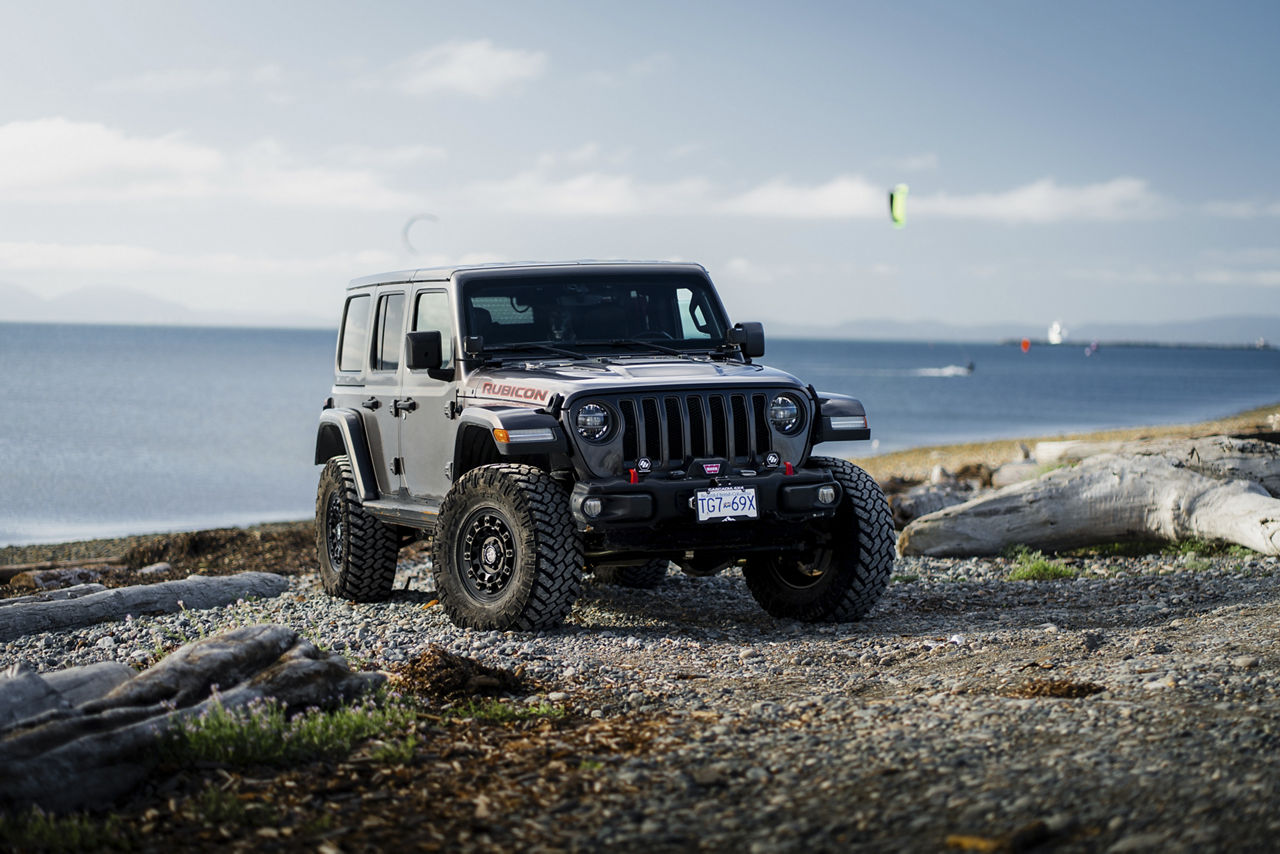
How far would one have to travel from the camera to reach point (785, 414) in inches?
343

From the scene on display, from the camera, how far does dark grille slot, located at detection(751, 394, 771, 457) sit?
862 centimetres

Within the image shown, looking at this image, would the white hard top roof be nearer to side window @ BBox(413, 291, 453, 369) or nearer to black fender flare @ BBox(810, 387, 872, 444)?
side window @ BBox(413, 291, 453, 369)

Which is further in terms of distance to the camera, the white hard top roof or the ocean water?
the ocean water

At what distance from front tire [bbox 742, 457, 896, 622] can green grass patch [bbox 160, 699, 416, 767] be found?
3.93 metres

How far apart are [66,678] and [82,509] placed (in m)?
23.9

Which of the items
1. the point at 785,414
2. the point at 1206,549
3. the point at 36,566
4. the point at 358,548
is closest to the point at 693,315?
the point at 785,414

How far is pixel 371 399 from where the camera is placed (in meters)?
10.4

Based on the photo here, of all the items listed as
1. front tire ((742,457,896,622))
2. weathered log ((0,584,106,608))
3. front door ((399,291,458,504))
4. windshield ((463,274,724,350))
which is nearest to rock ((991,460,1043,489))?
windshield ((463,274,724,350))

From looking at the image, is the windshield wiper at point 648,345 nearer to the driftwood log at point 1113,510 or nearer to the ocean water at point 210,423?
the driftwood log at point 1113,510

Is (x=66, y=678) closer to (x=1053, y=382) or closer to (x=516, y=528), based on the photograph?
(x=516, y=528)

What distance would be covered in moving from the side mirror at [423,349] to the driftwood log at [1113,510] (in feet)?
18.8

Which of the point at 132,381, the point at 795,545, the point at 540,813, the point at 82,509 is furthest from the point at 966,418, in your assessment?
the point at 540,813

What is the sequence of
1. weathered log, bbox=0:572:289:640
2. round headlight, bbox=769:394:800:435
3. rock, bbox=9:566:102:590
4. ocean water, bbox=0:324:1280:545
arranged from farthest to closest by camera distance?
ocean water, bbox=0:324:1280:545, rock, bbox=9:566:102:590, weathered log, bbox=0:572:289:640, round headlight, bbox=769:394:800:435

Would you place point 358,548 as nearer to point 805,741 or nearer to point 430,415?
point 430,415
